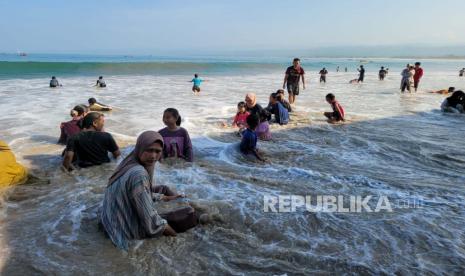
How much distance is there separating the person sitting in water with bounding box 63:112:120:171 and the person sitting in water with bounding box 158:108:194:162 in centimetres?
92

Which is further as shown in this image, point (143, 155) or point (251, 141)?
point (251, 141)

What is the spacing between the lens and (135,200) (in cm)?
363

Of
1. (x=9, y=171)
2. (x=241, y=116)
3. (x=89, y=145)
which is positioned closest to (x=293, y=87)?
(x=241, y=116)

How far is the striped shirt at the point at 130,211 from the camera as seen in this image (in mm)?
3607

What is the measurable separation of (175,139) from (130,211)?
3271 millimetres

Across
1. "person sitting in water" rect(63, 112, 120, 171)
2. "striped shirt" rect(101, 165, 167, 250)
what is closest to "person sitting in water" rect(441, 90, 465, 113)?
"person sitting in water" rect(63, 112, 120, 171)

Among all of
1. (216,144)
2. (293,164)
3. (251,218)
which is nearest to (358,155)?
(293,164)

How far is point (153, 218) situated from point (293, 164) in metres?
3.82

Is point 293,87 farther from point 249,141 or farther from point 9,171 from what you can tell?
point 9,171

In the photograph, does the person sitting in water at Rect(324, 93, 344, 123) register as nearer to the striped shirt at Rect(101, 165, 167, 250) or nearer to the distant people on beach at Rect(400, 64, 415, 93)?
the striped shirt at Rect(101, 165, 167, 250)

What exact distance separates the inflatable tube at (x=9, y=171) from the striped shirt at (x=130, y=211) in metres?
2.28

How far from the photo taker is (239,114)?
1005 cm

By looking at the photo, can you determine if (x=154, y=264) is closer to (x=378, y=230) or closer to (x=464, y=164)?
(x=378, y=230)

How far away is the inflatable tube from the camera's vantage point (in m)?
5.51
